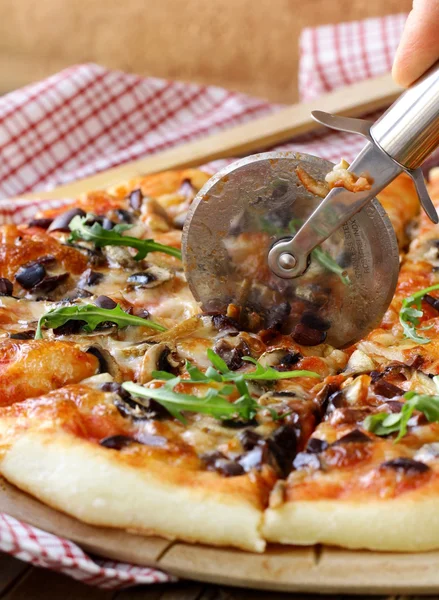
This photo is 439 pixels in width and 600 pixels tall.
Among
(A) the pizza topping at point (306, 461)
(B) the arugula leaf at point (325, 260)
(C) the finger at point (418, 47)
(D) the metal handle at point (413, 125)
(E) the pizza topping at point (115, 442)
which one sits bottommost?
(E) the pizza topping at point (115, 442)

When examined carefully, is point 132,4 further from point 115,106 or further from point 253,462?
point 253,462

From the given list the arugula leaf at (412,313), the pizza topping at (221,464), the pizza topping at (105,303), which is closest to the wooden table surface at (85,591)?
the pizza topping at (221,464)

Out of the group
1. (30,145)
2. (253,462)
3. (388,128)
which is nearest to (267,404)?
(253,462)

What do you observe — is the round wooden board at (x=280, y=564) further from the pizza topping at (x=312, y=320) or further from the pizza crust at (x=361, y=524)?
the pizza topping at (x=312, y=320)

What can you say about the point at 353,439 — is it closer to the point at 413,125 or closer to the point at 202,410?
the point at 202,410

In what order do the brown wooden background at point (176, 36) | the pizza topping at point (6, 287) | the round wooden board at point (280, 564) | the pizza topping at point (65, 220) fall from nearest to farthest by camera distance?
the round wooden board at point (280, 564) → the pizza topping at point (6, 287) → the pizza topping at point (65, 220) → the brown wooden background at point (176, 36)
